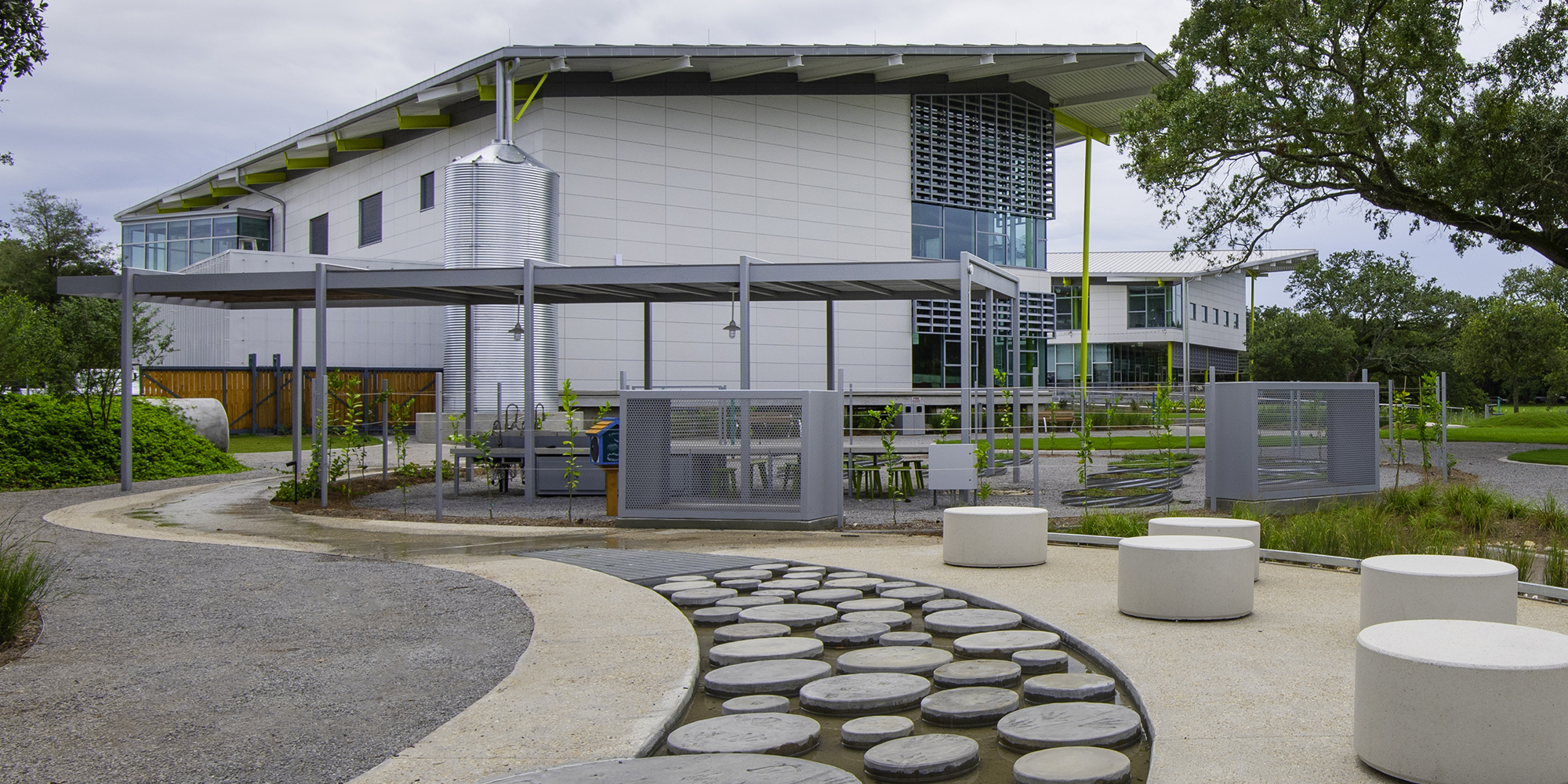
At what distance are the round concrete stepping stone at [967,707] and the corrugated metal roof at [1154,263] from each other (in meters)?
59.1

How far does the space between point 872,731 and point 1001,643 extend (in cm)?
185

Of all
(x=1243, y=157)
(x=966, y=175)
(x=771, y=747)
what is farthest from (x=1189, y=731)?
(x=966, y=175)

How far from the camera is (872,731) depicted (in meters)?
4.89

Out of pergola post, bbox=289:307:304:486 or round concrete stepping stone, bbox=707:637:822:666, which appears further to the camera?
pergola post, bbox=289:307:304:486

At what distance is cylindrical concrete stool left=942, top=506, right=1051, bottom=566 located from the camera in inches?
377

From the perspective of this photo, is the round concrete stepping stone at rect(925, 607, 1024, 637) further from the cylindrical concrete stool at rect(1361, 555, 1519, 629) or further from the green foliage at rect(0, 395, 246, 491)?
the green foliage at rect(0, 395, 246, 491)

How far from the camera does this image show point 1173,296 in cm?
6581

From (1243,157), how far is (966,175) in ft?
51.6

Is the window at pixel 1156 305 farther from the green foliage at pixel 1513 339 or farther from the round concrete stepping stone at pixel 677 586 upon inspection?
the round concrete stepping stone at pixel 677 586

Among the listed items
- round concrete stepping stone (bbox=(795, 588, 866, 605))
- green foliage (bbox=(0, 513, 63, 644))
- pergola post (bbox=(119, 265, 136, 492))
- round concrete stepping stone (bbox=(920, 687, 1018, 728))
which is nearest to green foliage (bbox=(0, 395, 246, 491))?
pergola post (bbox=(119, 265, 136, 492))

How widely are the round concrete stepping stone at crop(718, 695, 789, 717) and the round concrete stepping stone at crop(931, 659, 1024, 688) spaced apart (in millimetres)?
848

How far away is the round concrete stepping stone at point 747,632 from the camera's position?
22.5 ft

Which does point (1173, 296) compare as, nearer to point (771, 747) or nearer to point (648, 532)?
point (648, 532)

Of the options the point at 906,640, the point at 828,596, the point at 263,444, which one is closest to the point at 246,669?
the point at 906,640
